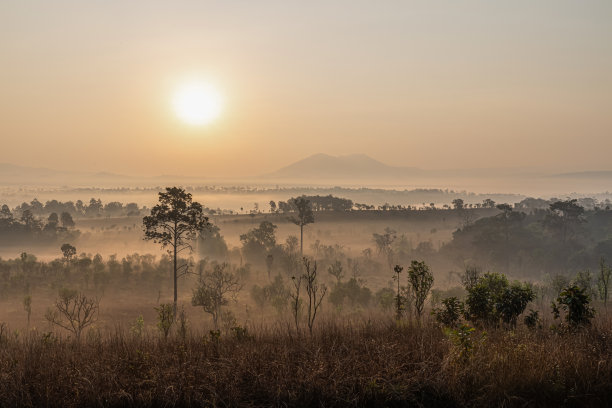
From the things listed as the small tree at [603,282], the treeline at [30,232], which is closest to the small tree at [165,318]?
the small tree at [603,282]

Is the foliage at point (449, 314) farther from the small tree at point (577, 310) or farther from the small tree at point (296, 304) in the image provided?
the small tree at point (296, 304)

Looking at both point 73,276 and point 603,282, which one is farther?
point 73,276

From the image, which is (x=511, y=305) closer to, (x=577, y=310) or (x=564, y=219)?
(x=577, y=310)

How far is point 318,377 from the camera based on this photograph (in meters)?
13.0

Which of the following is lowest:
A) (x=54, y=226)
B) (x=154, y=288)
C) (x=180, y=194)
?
(x=154, y=288)

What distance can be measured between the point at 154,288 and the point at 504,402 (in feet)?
227

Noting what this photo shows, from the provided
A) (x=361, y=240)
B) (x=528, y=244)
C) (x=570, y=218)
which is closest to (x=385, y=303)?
(x=528, y=244)

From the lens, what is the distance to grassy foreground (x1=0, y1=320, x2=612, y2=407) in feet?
41.1

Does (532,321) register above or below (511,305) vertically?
below

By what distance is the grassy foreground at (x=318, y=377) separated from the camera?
1252 cm

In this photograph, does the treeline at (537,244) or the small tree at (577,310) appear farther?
the treeline at (537,244)

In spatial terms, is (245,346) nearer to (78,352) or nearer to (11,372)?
(78,352)

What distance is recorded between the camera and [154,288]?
7119 cm

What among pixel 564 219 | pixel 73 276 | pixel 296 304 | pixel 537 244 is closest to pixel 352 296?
pixel 296 304
